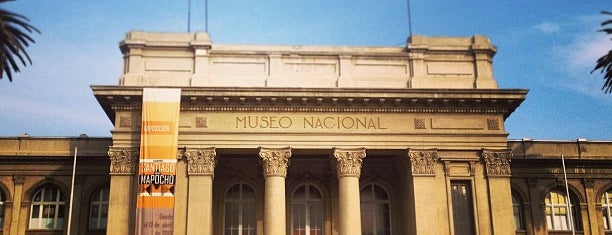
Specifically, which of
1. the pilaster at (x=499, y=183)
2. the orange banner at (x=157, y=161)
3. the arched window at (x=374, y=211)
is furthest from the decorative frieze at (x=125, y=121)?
the pilaster at (x=499, y=183)

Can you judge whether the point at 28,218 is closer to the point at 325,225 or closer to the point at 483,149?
the point at 325,225

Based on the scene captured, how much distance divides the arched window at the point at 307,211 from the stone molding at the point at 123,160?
8.37 m

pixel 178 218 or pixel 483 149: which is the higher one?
pixel 483 149

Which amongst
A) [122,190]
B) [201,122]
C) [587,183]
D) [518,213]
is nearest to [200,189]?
[201,122]

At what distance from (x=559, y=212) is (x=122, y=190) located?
24.2 m

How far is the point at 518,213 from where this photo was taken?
128ft

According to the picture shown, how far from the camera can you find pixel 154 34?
3450 centimetres

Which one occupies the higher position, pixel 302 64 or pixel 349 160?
pixel 302 64

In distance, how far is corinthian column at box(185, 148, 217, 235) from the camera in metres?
31.3

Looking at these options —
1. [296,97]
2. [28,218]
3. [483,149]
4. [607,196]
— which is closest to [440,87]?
[483,149]

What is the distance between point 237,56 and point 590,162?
69.6ft

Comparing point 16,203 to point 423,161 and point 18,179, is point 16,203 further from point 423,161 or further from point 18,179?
point 423,161

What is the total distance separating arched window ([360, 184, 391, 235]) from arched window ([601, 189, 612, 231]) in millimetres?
13412

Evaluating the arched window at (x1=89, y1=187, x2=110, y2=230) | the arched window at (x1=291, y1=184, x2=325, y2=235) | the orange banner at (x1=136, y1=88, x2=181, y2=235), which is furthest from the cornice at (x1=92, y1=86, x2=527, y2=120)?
the arched window at (x1=89, y1=187, x2=110, y2=230)
